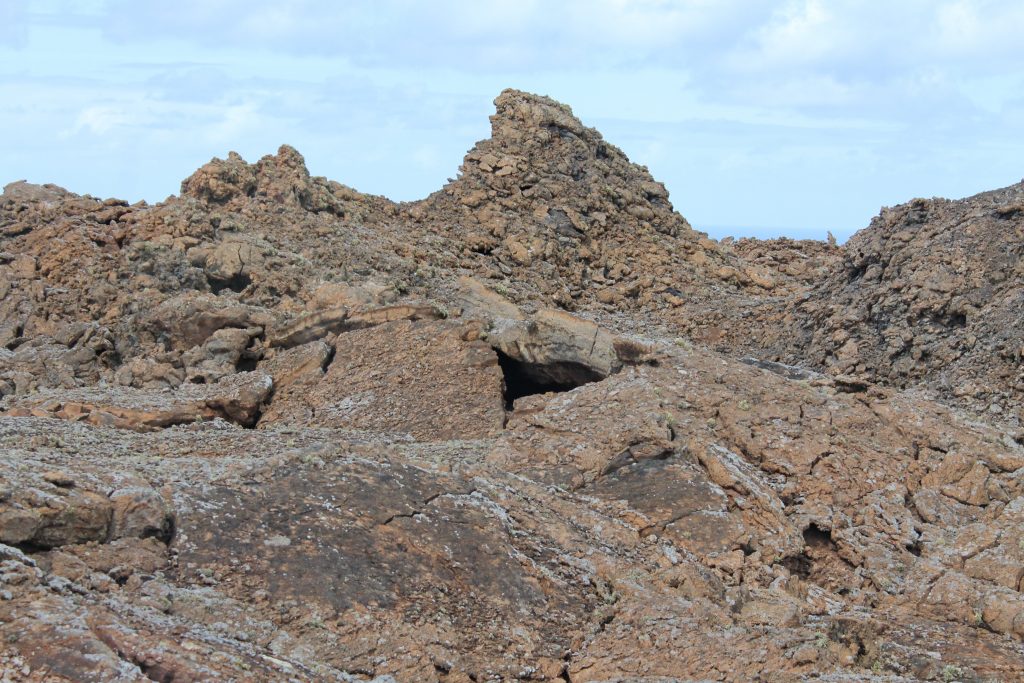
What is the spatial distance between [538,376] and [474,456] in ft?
13.7

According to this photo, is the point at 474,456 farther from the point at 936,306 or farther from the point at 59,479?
the point at 936,306

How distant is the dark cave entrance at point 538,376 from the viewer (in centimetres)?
2006

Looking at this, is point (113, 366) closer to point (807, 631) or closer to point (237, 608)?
point (237, 608)

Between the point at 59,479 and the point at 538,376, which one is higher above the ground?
the point at 538,376

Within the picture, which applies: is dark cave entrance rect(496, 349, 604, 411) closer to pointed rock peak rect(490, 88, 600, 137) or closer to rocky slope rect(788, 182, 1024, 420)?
rocky slope rect(788, 182, 1024, 420)

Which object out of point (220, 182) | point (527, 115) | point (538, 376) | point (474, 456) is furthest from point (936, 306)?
point (220, 182)

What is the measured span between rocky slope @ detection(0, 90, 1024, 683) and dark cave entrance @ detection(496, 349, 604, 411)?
0.17 ft

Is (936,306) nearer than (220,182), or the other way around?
(936,306)

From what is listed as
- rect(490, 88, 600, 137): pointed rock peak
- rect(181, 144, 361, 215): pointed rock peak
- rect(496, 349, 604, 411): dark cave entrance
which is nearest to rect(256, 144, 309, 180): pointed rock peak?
rect(181, 144, 361, 215): pointed rock peak

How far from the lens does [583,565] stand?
12.9 meters

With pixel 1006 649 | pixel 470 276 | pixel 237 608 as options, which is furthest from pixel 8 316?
pixel 1006 649

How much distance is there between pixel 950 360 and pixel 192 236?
55.2 feet

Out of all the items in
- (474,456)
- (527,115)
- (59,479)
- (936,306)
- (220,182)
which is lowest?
(474,456)

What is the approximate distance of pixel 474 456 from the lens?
16.6 metres
